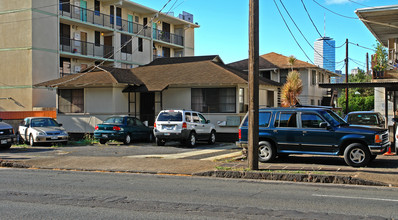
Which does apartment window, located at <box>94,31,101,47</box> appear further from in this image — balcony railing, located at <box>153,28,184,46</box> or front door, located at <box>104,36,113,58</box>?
balcony railing, located at <box>153,28,184,46</box>

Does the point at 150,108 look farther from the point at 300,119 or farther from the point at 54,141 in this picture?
the point at 300,119

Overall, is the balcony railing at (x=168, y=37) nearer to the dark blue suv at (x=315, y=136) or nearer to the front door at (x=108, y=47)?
the front door at (x=108, y=47)

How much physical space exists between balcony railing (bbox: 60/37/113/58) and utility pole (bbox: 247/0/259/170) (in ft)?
85.9

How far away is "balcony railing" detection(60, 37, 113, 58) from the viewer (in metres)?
36.3

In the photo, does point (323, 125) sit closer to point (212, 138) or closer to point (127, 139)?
point (212, 138)

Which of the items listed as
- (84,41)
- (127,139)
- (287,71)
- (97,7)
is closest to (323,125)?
(127,139)

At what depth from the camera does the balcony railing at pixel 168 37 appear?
4640 cm

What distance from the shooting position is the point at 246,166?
1300 centimetres

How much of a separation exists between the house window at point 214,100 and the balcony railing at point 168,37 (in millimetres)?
23422

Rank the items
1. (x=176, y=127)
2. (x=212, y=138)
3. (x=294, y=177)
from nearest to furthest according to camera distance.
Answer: (x=294, y=177), (x=176, y=127), (x=212, y=138)

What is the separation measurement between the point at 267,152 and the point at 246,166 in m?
1.36

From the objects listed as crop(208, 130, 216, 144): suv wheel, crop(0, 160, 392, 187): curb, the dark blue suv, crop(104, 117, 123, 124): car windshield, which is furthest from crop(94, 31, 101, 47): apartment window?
crop(0, 160, 392, 187): curb

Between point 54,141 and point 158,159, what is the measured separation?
885 centimetres

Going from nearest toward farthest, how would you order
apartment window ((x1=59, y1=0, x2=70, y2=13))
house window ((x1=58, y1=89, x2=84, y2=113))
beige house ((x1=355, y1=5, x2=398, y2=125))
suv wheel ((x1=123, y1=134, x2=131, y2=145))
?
beige house ((x1=355, y1=5, x2=398, y2=125))
suv wheel ((x1=123, y1=134, x2=131, y2=145))
house window ((x1=58, y1=89, x2=84, y2=113))
apartment window ((x1=59, y1=0, x2=70, y2=13))
